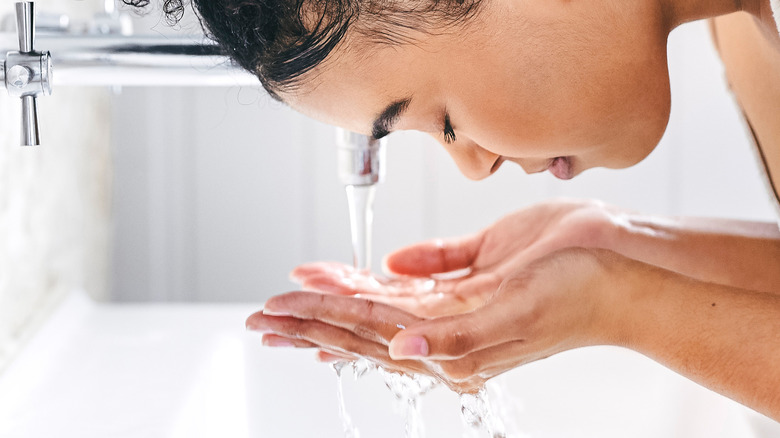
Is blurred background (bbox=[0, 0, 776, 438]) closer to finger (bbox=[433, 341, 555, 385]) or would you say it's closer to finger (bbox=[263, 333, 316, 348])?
finger (bbox=[263, 333, 316, 348])

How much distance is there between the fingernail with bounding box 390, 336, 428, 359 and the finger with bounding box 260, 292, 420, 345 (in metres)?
0.10

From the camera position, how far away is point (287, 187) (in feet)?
4.64

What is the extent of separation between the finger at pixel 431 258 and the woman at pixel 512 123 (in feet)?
0.66

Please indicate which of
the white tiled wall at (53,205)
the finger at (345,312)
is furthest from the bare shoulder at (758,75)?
the white tiled wall at (53,205)

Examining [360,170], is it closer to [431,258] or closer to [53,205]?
[431,258]

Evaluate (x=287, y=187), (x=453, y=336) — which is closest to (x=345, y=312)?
(x=453, y=336)

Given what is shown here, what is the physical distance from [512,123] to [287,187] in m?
0.76

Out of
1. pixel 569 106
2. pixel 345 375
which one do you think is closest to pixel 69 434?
pixel 345 375

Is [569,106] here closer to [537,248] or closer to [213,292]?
[537,248]

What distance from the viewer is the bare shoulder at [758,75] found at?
866mm

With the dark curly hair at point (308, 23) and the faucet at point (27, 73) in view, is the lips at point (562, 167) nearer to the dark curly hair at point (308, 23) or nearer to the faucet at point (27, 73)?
the dark curly hair at point (308, 23)

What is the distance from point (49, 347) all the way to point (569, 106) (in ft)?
2.09

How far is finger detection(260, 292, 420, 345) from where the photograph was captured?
707 millimetres

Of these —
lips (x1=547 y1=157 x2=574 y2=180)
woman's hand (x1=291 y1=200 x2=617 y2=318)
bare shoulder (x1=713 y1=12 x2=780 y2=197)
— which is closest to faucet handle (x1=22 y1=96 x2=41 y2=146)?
woman's hand (x1=291 y1=200 x2=617 y2=318)
